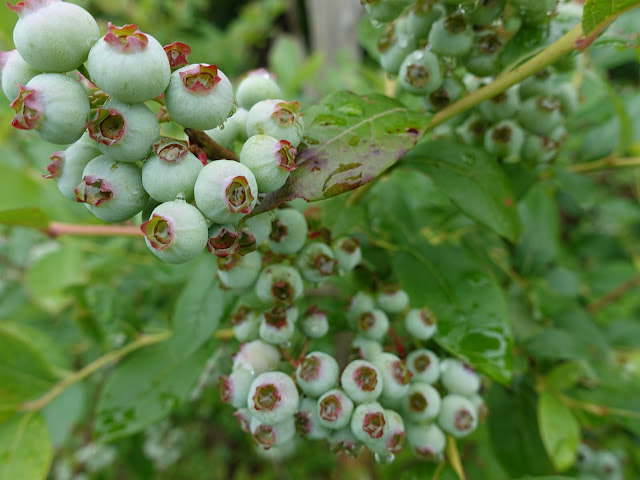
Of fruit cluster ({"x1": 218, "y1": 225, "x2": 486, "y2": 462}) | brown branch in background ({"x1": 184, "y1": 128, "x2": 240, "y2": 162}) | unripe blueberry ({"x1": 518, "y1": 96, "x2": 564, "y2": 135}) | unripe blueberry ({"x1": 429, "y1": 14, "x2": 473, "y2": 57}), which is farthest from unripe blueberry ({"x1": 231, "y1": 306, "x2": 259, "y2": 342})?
unripe blueberry ({"x1": 518, "y1": 96, "x2": 564, "y2": 135})

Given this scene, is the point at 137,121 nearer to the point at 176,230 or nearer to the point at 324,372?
the point at 176,230

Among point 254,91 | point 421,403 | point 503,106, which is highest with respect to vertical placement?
point 503,106

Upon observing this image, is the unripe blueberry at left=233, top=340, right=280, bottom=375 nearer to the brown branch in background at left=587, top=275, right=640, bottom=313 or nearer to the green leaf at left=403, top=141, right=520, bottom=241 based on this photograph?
the green leaf at left=403, top=141, right=520, bottom=241

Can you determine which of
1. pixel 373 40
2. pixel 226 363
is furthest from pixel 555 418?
pixel 373 40

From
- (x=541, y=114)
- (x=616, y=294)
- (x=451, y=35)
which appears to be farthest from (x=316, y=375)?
(x=616, y=294)

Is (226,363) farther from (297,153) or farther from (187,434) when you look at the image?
(187,434)

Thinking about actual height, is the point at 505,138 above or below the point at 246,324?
above
